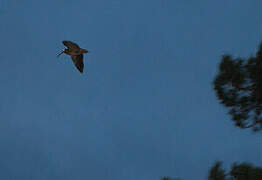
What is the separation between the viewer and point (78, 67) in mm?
12891

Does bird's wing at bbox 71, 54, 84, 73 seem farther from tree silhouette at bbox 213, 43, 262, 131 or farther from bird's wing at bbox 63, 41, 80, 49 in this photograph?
tree silhouette at bbox 213, 43, 262, 131

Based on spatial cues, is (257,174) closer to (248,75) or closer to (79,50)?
(248,75)

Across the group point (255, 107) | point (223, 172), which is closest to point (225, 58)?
point (255, 107)

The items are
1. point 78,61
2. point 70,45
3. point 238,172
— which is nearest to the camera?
point 238,172

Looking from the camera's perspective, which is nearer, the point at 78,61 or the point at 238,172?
the point at 238,172

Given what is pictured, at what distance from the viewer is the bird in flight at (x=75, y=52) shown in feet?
40.2

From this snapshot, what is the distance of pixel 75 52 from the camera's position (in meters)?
12.4

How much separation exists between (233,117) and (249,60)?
1.17m

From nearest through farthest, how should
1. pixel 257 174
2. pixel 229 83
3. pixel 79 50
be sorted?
1. pixel 257 174
2. pixel 229 83
3. pixel 79 50

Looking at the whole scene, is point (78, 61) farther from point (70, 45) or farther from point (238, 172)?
point (238, 172)

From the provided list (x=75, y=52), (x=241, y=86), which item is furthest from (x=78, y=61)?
(x=241, y=86)

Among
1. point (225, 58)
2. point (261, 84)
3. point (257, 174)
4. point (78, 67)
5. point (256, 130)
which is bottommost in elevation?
point (257, 174)

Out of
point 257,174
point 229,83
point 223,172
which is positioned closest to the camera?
point 257,174

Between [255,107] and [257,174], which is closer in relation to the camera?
[257,174]
